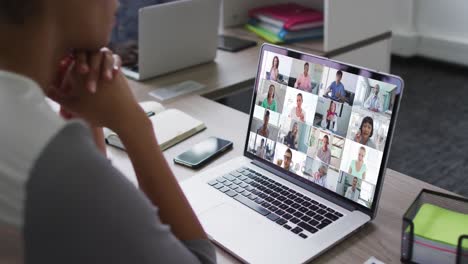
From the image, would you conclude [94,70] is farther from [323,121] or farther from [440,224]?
[440,224]

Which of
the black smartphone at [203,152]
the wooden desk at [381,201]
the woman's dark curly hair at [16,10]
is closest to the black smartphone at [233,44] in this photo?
the wooden desk at [381,201]

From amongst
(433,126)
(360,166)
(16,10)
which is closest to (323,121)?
(360,166)

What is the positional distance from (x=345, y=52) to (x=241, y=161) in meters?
1.17

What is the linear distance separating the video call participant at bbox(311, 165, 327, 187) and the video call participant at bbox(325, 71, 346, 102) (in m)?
0.15

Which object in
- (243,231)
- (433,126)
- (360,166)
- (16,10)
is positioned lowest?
(433,126)

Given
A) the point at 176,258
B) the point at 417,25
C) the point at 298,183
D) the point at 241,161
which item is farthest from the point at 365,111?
the point at 417,25

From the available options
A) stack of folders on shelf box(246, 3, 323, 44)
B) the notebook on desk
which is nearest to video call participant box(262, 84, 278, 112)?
the notebook on desk

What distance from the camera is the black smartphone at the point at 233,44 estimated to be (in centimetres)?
219

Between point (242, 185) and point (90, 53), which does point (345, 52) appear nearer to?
point (242, 185)

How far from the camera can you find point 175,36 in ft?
6.10

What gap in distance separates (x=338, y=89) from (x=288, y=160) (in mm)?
202

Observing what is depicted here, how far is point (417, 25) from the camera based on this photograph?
4207mm

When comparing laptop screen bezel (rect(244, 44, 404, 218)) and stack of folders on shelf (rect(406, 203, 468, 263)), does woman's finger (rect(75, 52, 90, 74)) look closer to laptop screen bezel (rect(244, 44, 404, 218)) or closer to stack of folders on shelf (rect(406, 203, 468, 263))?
laptop screen bezel (rect(244, 44, 404, 218))

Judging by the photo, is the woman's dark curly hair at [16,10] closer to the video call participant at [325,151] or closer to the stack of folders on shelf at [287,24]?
the video call participant at [325,151]
